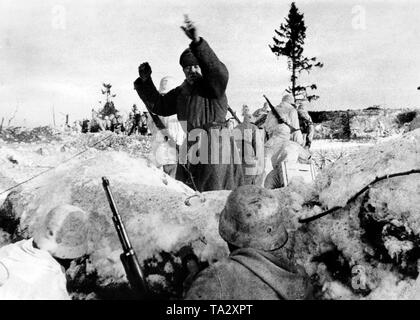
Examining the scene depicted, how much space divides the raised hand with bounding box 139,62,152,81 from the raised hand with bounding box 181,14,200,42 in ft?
2.88

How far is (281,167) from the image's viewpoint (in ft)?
22.4

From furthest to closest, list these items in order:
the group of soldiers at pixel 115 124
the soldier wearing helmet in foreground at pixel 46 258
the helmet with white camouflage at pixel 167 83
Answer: the group of soldiers at pixel 115 124
the helmet with white camouflage at pixel 167 83
the soldier wearing helmet in foreground at pixel 46 258

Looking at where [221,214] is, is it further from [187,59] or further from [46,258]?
[187,59]

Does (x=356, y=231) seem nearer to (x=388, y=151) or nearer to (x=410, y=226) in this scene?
(x=410, y=226)

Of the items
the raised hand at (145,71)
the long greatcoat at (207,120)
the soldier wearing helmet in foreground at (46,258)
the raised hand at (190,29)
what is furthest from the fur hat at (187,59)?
the soldier wearing helmet in foreground at (46,258)

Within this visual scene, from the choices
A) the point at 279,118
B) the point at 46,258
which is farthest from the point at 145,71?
the point at 279,118

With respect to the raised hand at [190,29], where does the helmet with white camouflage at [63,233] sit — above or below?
below

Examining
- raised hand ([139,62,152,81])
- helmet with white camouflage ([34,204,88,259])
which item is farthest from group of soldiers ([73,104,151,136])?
helmet with white camouflage ([34,204,88,259])

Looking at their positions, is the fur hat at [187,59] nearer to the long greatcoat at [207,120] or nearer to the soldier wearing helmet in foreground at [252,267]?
the long greatcoat at [207,120]

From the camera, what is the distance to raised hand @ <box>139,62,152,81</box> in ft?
13.6

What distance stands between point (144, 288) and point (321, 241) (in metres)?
1.18

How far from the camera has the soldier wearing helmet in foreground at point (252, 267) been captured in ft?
6.24
